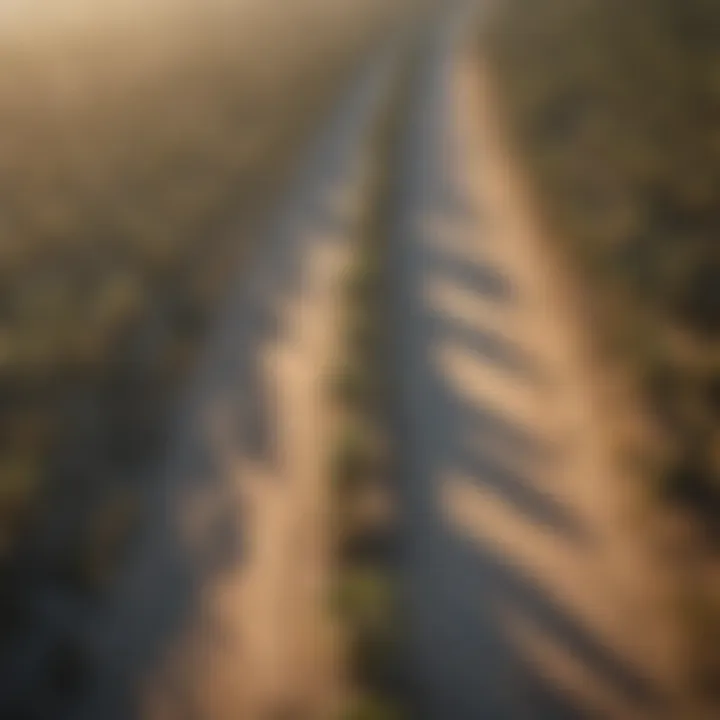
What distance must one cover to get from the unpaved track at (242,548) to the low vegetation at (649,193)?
2.79m

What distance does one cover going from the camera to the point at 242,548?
6.34m

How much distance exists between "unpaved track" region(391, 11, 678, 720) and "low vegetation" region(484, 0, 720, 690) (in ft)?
1.49

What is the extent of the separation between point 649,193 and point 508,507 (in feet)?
19.2

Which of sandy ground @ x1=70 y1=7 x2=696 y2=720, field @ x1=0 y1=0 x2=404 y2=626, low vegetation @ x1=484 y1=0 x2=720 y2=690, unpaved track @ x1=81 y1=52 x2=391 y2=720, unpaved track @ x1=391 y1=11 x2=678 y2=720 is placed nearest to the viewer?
unpaved track @ x1=391 y1=11 x2=678 y2=720

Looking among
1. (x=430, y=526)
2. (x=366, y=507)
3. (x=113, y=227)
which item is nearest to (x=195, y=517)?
(x=366, y=507)

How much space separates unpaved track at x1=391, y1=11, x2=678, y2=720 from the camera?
5.12 meters

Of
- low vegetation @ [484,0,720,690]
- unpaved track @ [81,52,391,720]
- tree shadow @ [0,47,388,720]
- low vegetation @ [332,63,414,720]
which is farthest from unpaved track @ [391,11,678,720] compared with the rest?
tree shadow @ [0,47,388,720]

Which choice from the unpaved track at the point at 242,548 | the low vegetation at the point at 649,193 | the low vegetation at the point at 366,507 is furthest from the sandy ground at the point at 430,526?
the low vegetation at the point at 649,193

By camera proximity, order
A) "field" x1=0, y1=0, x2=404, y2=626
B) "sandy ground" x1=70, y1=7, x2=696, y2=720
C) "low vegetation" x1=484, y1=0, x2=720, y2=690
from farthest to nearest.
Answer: "field" x1=0, y1=0, x2=404, y2=626 → "low vegetation" x1=484, y1=0, x2=720, y2=690 → "sandy ground" x1=70, y1=7, x2=696, y2=720

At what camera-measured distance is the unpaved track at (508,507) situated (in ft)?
16.8

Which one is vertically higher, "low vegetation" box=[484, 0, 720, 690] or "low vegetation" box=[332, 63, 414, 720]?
"low vegetation" box=[484, 0, 720, 690]

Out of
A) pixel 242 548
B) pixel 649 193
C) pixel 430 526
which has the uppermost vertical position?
pixel 649 193

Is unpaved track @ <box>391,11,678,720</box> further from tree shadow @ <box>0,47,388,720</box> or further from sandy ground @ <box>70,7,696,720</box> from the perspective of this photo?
tree shadow @ <box>0,47,388,720</box>

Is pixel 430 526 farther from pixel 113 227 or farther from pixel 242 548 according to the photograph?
pixel 113 227
